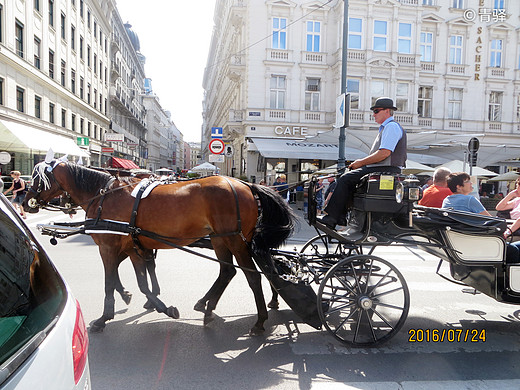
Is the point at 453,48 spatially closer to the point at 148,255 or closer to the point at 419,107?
the point at 419,107

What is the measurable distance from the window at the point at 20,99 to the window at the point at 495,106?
30.1 metres

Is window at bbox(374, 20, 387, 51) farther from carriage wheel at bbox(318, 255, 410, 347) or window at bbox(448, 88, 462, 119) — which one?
carriage wheel at bbox(318, 255, 410, 347)

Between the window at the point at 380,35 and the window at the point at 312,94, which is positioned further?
the window at the point at 312,94

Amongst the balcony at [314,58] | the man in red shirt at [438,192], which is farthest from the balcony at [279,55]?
the man in red shirt at [438,192]

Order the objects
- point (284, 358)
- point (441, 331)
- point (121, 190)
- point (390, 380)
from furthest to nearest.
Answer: point (121, 190) < point (441, 331) < point (284, 358) < point (390, 380)

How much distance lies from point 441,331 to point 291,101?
1835 centimetres

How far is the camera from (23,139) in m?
18.2

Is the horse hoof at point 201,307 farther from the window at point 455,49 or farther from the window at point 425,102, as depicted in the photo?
the window at point 455,49

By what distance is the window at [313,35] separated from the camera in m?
20.7

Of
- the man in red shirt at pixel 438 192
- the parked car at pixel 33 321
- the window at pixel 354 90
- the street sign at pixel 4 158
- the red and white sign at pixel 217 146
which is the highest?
the window at pixel 354 90

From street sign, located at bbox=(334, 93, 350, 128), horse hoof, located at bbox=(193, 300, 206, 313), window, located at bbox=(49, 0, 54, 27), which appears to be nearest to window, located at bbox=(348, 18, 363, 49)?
street sign, located at bbox=(334, 93, 350, 128)

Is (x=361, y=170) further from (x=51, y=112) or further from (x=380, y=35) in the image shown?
(x=51, y=112)

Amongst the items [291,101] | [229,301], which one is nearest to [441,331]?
[229,301]

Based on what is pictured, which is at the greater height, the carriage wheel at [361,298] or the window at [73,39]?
the window at [73,39]
